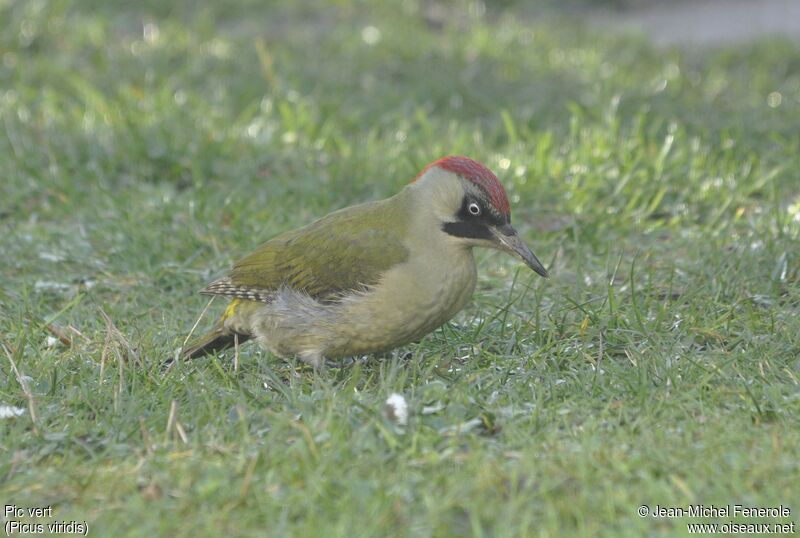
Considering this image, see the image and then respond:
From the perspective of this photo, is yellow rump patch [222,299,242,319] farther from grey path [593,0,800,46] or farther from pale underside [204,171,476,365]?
grey path [593,0,800,46]

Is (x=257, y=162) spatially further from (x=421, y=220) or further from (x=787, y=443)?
(x=787, y=443)

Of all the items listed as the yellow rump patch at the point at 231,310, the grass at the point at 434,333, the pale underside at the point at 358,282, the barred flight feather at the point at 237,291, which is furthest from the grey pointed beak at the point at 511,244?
the yellow rump patch at the point at 231,310

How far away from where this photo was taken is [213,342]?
190 inches

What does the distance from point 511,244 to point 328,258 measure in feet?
2.37

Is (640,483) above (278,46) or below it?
above

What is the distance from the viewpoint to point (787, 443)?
11.6 feet

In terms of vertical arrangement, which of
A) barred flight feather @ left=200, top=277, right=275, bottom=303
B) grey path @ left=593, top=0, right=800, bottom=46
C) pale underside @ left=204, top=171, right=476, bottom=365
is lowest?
grey path @ left=593, top=0, right=800, bottom=46

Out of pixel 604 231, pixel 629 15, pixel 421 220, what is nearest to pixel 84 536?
pixel 421 220

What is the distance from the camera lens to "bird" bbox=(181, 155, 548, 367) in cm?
443

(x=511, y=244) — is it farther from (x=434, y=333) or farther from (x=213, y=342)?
(x=213, y=342)

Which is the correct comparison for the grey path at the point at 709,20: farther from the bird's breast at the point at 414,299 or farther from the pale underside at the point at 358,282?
the bird's breast at the point at 414,299

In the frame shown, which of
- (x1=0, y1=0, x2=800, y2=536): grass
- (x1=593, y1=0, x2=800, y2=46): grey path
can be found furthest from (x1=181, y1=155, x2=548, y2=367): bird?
(x1=593, y1=0, x2=800, y2=46): grey path

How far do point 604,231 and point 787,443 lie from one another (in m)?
2.61

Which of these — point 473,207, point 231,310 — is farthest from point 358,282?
point 231,310
